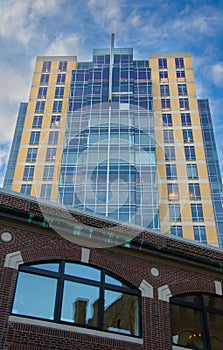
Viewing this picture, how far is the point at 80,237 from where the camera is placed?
13.4m

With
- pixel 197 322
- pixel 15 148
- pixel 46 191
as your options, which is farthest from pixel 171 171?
pixel 197 322

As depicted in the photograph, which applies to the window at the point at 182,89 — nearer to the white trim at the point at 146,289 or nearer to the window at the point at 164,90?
the window at the point at 164,90

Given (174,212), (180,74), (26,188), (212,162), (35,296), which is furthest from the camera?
(180,74)

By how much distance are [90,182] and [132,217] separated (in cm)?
707

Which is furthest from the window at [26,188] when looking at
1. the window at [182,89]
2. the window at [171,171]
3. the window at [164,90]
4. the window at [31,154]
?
the window at [182,89]

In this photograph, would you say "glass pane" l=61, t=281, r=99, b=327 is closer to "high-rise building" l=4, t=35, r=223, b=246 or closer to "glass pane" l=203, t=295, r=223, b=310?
"glass pane" l=203, t=295, r=223, b=310

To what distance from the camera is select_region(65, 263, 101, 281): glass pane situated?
12812 millimetres

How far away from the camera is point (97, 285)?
511 inches

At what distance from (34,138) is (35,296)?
4535 centimetres

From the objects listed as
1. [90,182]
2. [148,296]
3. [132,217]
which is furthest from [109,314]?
[90,182]

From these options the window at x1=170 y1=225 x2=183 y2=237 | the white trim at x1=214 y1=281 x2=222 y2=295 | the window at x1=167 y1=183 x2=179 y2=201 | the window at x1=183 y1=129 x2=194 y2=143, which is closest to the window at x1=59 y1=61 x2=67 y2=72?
the window at x1=183 y1=129 x2=194 y2=143

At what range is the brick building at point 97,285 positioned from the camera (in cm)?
1145

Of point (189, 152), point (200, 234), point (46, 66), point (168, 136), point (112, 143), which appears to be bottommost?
point (200, 234)

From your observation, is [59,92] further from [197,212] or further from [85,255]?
[85,255]
